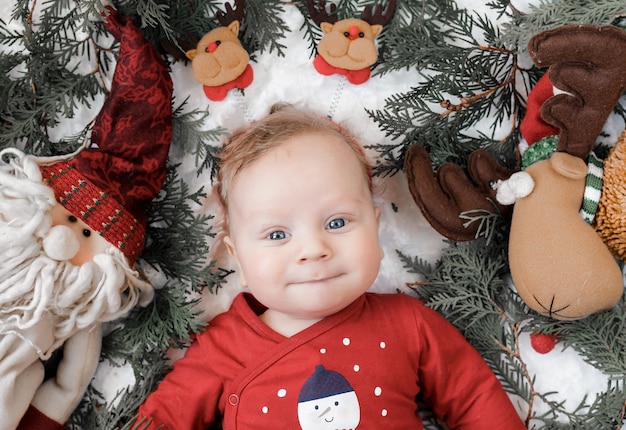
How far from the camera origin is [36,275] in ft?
3.57

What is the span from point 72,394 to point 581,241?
0.97 meters

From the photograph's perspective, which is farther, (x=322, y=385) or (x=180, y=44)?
(x=180, y=44)

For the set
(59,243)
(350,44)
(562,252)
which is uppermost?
(350,44)

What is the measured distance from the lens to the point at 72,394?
1.23 meters

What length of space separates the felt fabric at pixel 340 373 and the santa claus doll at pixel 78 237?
0.60ft

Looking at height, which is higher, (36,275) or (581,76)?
(581,76)

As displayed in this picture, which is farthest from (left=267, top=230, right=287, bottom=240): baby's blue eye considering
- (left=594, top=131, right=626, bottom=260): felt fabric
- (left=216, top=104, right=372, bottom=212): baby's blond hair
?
(left=594, top=131, right=626, bottom=260): felt fabric

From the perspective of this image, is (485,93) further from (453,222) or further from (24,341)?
Result: (24,341)

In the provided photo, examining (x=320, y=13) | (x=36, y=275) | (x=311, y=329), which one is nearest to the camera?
(x=36, y=275)

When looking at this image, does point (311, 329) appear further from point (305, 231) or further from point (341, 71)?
point (341, 71)

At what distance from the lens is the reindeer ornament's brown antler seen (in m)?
1.09

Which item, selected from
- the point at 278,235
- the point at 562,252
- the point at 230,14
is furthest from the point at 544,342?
the point at 230,14

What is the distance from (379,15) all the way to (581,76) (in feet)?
1.36

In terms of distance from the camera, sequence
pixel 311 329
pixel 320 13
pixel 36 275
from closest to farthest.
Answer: pixel 36 275 → pixel 311 329 → pixel 320 13
